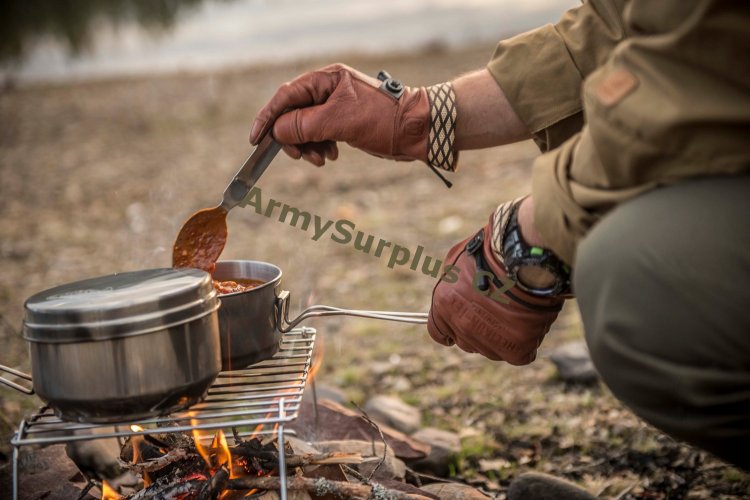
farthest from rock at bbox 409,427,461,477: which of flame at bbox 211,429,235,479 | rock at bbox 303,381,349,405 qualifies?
flame at bbox 211,429,235,479

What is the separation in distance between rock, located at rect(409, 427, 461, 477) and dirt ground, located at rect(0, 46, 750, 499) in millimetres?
54

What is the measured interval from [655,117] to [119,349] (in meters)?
1.13

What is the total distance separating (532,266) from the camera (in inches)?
72.1

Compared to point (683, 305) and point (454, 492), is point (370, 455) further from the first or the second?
point (683, 305)

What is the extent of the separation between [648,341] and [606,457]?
141 centimetres

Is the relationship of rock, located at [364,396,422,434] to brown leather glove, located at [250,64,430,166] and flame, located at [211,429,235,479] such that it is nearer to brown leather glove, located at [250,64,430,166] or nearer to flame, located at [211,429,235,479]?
flame, located at [211,429,235,479]

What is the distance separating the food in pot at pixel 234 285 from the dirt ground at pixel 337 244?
968 mm

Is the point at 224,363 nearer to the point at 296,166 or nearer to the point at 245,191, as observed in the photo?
the point at 245,191

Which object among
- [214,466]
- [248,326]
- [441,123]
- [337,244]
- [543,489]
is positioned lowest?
[337,244]

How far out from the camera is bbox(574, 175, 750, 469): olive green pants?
55.2 inches

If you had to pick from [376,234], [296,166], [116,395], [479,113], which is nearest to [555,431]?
[479,113]

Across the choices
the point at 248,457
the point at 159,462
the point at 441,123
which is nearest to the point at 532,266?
the point at 441,123

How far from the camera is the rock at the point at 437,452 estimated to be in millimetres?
2654

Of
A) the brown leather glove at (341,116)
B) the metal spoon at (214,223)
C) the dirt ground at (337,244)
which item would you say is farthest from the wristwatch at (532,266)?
the dirt ground at (337,244)
